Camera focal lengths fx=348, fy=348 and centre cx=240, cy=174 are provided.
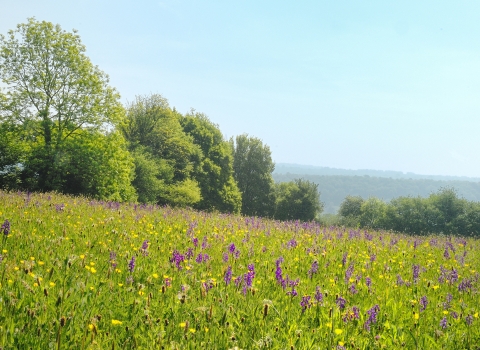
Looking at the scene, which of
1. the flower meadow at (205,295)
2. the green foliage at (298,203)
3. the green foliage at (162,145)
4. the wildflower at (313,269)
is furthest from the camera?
the green foliage at (298,203)

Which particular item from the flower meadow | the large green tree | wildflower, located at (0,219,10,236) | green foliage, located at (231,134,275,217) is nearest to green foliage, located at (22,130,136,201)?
the large green tree

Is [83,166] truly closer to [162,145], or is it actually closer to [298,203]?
[162,145]

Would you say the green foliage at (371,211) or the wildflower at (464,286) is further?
the green foliage at (371,211)

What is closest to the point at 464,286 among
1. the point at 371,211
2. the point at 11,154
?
the point at 11,154

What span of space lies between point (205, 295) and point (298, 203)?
5856cm

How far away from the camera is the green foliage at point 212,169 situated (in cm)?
5162

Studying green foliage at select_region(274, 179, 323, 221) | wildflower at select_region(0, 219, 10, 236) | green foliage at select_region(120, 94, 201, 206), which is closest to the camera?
wildflower at select_region(0, 219, 10, 236)

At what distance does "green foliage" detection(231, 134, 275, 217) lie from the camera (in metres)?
64.1

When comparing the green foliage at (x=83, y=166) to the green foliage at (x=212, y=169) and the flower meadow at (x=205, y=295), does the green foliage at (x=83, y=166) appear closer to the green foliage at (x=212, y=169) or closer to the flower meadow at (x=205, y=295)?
the flower meadow at (x=205, y=295)

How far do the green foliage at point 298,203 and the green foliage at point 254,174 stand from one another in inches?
77.3

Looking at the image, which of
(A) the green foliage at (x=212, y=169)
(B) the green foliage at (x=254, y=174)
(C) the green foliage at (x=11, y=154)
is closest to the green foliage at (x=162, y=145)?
(A) the green foliage at (x=212, y=169)

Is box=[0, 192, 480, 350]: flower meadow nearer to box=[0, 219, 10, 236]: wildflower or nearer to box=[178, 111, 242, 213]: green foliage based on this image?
box=[0, 219, 10, 236]: wildflower

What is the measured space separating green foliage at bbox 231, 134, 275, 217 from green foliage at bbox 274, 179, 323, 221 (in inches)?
77.3

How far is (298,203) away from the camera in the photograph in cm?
6144
